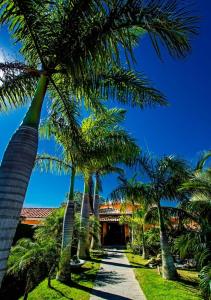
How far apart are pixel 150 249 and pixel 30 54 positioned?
742 inches

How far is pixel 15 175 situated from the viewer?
4227mm

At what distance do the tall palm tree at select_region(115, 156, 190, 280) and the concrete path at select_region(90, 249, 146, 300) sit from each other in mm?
2450

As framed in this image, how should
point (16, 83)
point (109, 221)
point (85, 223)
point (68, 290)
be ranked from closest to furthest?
point (16, 83) → point (68, 290) → point (85, 223) → point (109, 221)

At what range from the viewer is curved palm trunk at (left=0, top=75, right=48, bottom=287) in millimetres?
3893

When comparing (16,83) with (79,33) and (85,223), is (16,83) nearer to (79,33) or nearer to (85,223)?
(79,33)

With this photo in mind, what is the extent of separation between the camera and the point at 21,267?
788 centimetres

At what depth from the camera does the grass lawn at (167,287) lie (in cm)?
927

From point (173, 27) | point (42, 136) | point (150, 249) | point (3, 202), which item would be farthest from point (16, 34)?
point (150, 249)

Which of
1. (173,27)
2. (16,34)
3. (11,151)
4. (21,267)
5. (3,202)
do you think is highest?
(16,34)

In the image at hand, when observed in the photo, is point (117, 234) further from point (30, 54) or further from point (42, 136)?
point (30, 54)

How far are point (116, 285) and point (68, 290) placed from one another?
212 cm

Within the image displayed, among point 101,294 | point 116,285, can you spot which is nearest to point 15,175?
point 101,294

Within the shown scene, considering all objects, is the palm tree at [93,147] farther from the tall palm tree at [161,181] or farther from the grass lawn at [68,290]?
the tall palm tree at [161,181]

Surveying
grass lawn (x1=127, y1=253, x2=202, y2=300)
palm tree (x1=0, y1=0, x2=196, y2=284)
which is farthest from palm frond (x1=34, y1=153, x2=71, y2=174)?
palm tree (x1=0, y1=0, x2=196, y2=284)
